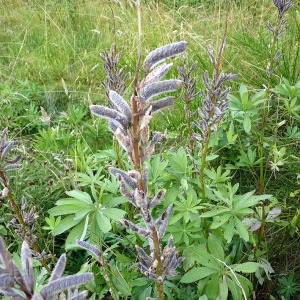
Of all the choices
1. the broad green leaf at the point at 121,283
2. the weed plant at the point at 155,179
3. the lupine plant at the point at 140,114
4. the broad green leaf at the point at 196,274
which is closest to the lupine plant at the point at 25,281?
the weed plant at the point at 155,179

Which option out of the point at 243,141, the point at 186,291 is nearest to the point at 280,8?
the point at 243,141

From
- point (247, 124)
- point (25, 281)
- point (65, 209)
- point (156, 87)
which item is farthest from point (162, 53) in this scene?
point (247, 124)

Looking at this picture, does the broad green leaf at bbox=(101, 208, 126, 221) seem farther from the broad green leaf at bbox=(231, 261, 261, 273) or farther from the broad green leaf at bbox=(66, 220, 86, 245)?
the broad green leaf at bbox=(231, 261, 261, 273)

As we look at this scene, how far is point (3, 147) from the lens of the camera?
1416 millimetres

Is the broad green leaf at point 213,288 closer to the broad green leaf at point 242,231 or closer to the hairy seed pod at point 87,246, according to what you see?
the broad green leaf at point 242,231

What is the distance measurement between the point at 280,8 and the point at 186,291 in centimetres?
142

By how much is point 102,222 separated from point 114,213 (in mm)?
57

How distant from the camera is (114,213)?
1495 mm

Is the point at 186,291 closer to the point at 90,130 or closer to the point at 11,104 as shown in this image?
the point at 90,130

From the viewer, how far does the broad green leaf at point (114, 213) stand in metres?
1.47

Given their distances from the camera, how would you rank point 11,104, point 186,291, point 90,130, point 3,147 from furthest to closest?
point 11,104
point 90,130
point 186,291
point 3,147

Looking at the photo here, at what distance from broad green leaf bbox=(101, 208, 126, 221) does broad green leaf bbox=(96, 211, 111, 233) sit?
0.01 metres

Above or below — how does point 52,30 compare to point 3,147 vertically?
below

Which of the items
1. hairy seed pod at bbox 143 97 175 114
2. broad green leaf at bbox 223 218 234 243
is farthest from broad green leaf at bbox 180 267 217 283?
hairy seed pod at bbox 143 97 175 114
